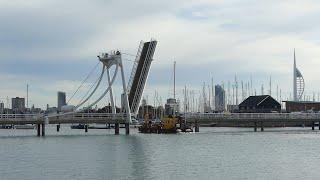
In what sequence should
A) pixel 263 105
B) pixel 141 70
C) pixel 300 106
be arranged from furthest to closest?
1. pixel 300 106
2. pixel 263 105
3. pixel 141 70

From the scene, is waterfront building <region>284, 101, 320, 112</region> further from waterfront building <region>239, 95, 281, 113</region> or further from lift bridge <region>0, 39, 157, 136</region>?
lift bridge <region>0, 39, 157, 136</region>

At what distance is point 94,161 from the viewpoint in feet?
142

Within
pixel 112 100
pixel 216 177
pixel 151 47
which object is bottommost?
pixel 216 177

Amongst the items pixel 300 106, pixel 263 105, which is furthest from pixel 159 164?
pixel 300 106

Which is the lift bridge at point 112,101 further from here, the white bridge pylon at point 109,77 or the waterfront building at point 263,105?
the waterfront building at point 263,105

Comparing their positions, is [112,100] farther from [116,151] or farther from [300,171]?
[300,171]

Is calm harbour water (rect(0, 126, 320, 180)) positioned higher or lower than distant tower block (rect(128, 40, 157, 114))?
lower

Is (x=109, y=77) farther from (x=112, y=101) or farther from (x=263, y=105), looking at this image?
(x=263, y=105)

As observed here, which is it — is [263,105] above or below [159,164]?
above

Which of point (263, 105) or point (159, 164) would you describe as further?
point (263, 105)

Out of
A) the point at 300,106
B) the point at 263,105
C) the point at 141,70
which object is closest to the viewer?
the point at 141,70

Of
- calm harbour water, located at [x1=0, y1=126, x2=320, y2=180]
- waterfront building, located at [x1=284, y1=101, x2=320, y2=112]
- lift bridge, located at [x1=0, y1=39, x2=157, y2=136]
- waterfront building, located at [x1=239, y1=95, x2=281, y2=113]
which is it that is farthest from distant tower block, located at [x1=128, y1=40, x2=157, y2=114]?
waterfront building, located at [x1=284, y1=101, x2=320, y2=112]

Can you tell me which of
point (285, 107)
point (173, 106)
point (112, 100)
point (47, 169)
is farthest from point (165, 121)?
point (285, 107)

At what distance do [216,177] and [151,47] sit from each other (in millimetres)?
51374
